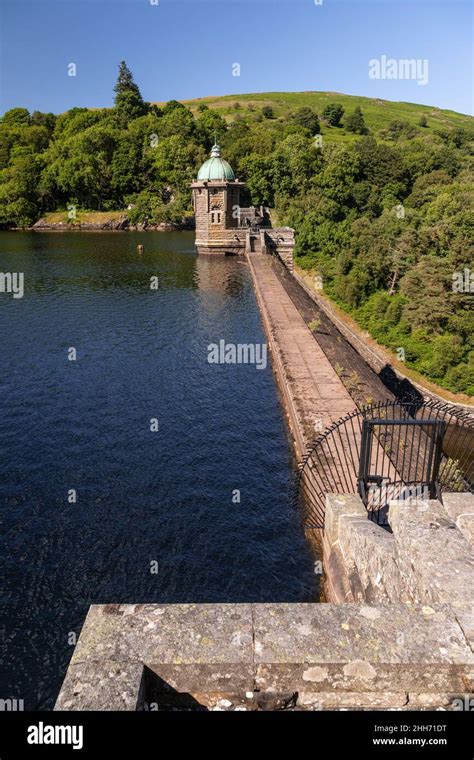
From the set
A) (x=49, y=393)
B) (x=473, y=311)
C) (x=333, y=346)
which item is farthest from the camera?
(x=473, y=311)

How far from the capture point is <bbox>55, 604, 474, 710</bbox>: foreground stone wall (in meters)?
5.25

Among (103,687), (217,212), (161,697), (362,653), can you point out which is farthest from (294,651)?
(217,212)

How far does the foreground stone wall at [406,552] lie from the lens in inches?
255

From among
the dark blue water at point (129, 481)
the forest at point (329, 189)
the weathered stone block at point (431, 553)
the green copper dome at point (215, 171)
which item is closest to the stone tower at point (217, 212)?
the green copper dome at point (215, 171)

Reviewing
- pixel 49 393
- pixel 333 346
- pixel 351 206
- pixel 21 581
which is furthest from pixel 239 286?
pixel 351 206

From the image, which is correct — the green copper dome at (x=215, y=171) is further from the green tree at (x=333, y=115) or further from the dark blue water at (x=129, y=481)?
the green tree at (x=333, y=115)

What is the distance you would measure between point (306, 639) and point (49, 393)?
668 inches

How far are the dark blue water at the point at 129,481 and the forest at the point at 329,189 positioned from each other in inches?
512

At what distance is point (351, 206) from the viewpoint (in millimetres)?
78250

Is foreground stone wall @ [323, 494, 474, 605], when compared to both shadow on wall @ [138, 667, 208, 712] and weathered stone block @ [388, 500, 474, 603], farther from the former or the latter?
shadow on wall @ [138, 667, 208, 712]

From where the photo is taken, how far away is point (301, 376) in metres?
19.7

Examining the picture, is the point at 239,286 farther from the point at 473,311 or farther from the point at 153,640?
the point at 153,640

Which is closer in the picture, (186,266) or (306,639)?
(306,639)

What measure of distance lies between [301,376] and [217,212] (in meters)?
44.8
